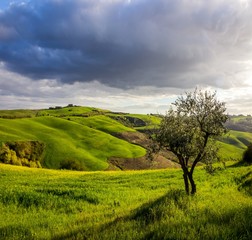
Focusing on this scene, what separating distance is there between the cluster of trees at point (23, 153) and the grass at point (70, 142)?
120 inches

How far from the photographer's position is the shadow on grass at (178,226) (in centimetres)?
1112

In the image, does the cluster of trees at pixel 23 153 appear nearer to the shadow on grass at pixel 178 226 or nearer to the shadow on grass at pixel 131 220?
the shadow on grass at pixel 131 220

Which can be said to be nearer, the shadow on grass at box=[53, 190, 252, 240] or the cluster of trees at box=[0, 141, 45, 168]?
the shadow on grass at box=[53, 190, 252, 240]

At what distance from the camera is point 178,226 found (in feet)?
40.1

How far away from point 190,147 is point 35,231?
9799mm

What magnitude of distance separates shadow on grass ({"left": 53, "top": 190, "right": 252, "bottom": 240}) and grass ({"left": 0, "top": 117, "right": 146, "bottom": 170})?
85.7 meters

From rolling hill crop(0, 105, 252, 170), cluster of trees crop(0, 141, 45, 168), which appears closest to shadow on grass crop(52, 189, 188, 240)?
rolling hill crop(0, 105, 252, 170)

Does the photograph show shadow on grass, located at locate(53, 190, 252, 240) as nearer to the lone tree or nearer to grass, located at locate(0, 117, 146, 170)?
the lone tree

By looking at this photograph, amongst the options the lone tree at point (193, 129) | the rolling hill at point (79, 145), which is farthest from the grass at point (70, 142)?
the lone tree at point (193, 129)

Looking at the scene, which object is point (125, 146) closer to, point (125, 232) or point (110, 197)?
point (110, 197)

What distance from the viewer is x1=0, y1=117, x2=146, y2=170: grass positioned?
105688mm

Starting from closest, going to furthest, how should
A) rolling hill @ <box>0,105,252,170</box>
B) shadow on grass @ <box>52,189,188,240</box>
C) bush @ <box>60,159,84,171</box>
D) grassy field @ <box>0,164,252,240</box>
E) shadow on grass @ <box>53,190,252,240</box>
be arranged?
shadow on grass @ <box>53,190,252,240</box> < grassy field @ <box>0,164,252,240</box> < shadow on grass @ <box>52,189,188,240</box> < bush @ <box>60,159,84,171</box> < rolling hill @ <box>0,105,252,170</box>

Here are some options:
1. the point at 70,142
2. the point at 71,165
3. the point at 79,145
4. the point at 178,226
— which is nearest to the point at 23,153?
the point at 71,165

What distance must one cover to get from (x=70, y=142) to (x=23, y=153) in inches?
1074
